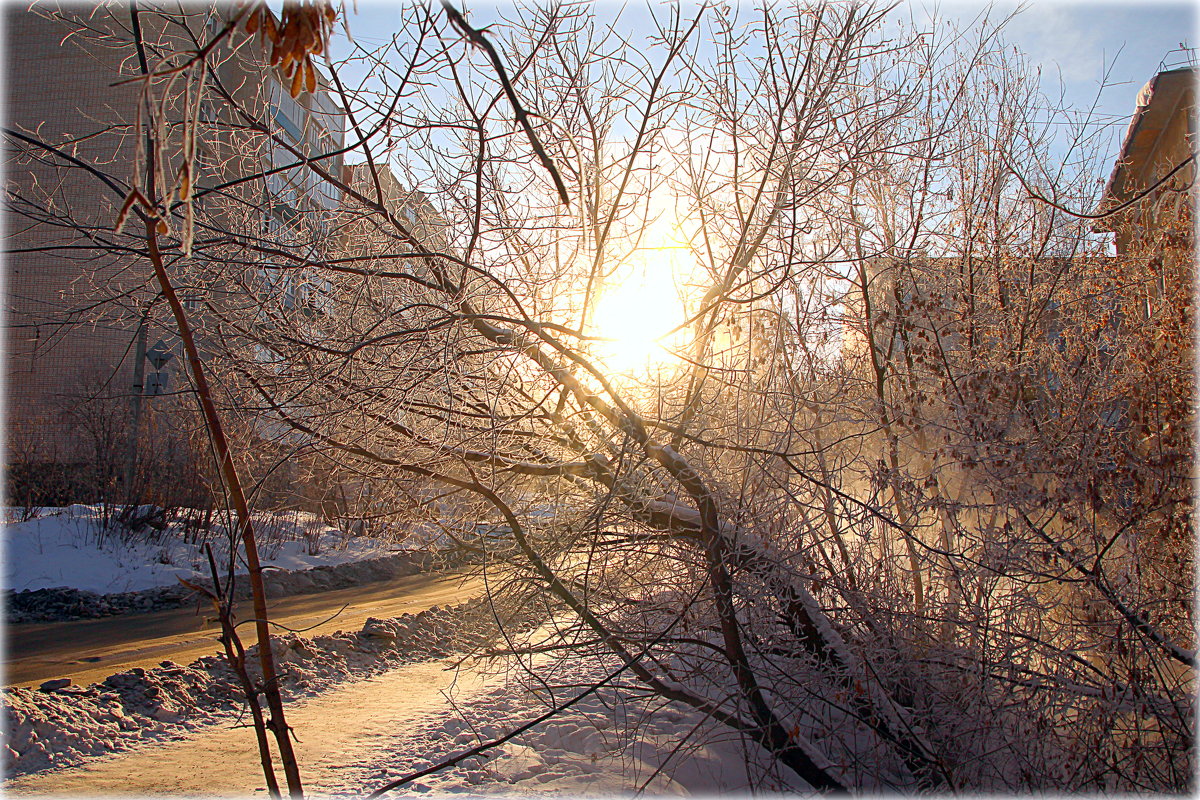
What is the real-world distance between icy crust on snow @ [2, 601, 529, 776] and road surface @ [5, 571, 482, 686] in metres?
0.36

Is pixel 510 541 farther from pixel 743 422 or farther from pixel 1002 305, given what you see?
pixel 1002 305

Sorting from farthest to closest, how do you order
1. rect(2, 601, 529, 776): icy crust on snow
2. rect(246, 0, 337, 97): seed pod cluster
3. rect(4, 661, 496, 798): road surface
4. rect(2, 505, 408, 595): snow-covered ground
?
rect(2, 505, 408, 595): snow-covered ground < rect(2, 601, 529, 776): icy crust on snow < rect(4, 661, 496, 798): road surface < rect(246, 0, 337, 97): seed pod cluster

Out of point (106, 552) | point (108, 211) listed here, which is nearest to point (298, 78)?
point (108, 211)

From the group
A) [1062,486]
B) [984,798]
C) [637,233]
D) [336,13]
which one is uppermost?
[637,233]

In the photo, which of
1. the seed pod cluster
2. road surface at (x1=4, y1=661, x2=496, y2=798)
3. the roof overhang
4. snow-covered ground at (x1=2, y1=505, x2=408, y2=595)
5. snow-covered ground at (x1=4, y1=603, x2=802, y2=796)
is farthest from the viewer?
snow-covered ground at (x1=2, y1=505, x2=408, y2=595)

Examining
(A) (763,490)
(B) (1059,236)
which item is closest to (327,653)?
(A) (763,490)

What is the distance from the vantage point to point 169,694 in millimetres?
4953

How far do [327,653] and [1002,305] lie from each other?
224 inches

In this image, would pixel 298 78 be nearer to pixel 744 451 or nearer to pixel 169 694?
pixel 744 451

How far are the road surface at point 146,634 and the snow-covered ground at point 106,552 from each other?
2.47ft

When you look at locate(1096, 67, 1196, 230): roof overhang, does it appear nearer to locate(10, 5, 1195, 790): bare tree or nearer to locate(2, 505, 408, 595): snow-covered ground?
locate(10, 5, 1195, 790): bare tree

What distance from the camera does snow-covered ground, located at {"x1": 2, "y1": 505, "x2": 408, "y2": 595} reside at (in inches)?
379

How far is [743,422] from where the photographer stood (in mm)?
3924

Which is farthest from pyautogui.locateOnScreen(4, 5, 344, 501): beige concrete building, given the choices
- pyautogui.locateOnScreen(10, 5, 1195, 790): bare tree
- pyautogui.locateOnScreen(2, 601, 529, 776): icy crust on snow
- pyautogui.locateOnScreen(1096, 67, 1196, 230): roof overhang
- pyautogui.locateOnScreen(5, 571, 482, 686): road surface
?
pyautogui.locateOnScreen(1096, 67, 1196, 230): roof overhang
